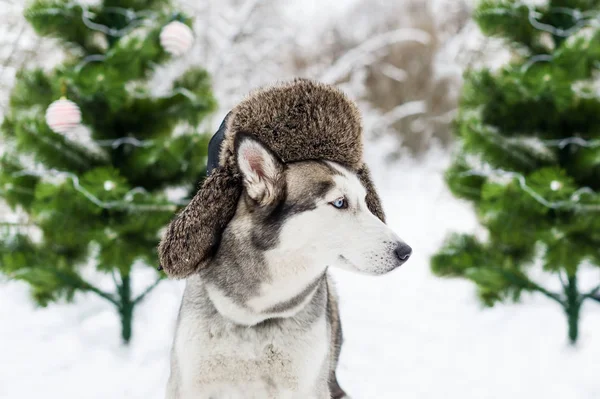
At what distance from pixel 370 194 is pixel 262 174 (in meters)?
0.56

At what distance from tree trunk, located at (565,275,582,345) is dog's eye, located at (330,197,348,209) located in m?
3.42

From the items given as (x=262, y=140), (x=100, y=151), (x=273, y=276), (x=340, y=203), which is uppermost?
(x=262, y=140)

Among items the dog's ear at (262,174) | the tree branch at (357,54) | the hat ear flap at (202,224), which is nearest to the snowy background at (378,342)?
the hat ear flap at (202,224)

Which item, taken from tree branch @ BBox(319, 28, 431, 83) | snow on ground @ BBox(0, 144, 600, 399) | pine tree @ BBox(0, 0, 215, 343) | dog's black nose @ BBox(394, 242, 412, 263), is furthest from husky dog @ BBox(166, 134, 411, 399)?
tree branch @ BBox(319, 28, 431, 83)

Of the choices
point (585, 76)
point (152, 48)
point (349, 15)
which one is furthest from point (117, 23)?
point (349, 15)

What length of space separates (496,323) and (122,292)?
364cm

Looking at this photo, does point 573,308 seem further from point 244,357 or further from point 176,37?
point 176,37

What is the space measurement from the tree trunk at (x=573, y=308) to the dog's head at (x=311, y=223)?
3.32 m

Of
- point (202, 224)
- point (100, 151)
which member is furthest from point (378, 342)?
point (202, 224)

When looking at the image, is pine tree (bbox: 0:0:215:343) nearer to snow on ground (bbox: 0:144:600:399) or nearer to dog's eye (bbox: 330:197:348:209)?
snow on ground (bbox: 0:144:600:399)

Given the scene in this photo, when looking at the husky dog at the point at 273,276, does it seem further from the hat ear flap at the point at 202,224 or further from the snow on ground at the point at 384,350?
the snow on ground at the point at 384,350

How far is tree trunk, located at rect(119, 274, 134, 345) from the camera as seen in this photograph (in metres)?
4.70

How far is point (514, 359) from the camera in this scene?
14.7ft

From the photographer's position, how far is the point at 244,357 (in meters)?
2.03
